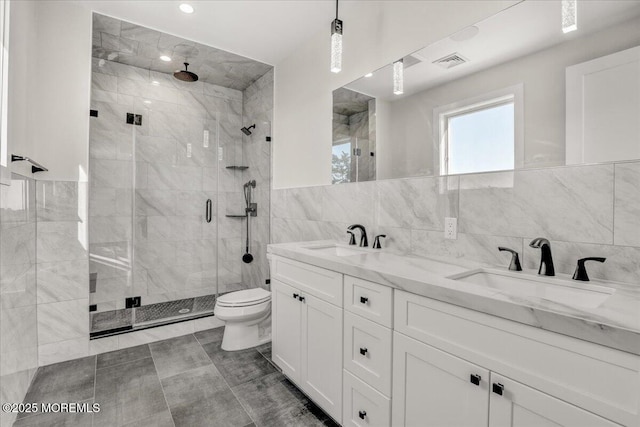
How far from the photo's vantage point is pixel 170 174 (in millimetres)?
3334

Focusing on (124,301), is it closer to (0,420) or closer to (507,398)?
(0,420)

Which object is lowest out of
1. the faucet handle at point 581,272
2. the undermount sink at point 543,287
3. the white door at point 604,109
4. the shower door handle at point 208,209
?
the undermount sink at point 543,287

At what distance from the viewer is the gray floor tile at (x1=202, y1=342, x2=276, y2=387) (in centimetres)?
208

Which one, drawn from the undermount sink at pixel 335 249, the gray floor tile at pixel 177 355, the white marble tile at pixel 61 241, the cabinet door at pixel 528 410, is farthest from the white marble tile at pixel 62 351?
the cabinet door at pixel 528 410

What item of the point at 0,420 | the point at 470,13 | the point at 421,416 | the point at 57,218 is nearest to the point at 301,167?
the point at 470,13

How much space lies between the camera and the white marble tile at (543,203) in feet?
3.80

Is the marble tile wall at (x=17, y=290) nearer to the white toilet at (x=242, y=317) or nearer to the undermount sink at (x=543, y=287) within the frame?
the white toilet at (x=242, y=317)

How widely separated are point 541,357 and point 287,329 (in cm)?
145

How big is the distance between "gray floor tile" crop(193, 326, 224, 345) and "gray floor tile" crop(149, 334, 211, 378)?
5cm

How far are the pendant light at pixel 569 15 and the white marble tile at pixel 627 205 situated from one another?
594 millimetres

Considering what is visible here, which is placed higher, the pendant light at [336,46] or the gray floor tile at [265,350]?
the pendant light at [336,46]

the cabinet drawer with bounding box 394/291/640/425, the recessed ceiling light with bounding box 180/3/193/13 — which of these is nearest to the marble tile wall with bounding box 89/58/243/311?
the recessed ceiling light with bounding box 180/3/193/13

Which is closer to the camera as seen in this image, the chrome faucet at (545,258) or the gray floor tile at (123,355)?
the chrome faucet at (545,258)

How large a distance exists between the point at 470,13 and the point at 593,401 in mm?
1704
